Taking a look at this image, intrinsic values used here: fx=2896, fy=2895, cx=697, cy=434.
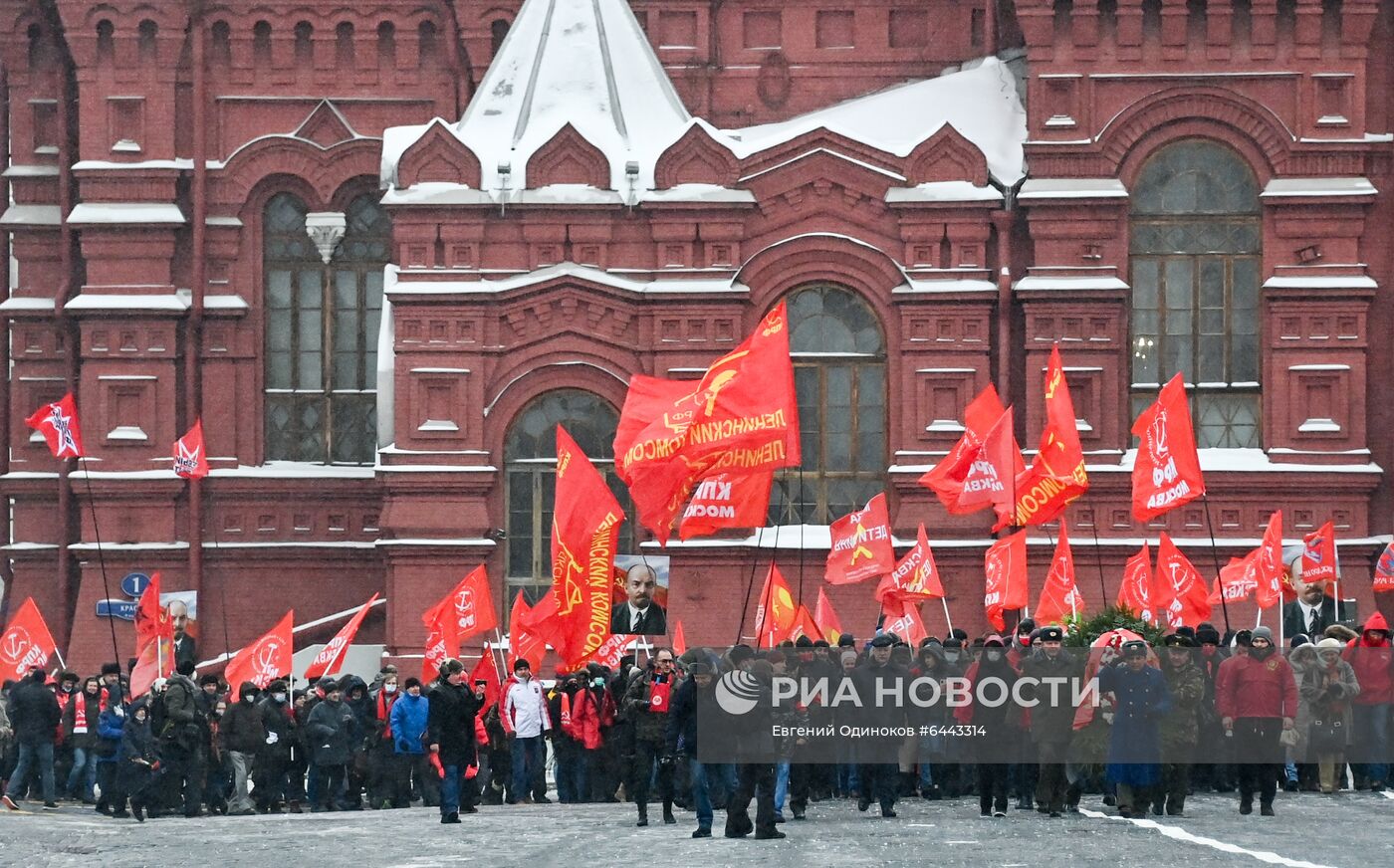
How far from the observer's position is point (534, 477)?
35438 mm

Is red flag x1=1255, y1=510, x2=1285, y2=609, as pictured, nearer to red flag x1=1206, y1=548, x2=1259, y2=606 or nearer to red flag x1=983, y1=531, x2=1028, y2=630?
red flag x1=1206, y1=548, x2=1259, y2=606

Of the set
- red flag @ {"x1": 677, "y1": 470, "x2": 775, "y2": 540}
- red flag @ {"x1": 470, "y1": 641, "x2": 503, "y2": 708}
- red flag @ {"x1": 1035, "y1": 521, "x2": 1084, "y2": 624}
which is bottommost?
red flag @ {"x1": 470, "y1": 641, "x2": 503, "y2": 708}

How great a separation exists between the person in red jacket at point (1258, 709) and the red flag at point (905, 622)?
6129 mm

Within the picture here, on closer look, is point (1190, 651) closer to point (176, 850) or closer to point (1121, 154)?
point (176, 850)

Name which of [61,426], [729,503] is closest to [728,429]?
[729,503]

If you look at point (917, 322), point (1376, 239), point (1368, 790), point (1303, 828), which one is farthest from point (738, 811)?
point (1376, 239)

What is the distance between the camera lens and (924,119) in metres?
36.4

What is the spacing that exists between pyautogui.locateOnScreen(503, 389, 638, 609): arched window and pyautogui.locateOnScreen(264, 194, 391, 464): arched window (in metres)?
3.48

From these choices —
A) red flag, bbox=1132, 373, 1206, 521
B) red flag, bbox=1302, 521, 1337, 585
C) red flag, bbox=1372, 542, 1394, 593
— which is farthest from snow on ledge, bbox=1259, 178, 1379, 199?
red flag, bbox=1132, 373, 1206, 521

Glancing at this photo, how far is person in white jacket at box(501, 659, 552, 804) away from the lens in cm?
2684

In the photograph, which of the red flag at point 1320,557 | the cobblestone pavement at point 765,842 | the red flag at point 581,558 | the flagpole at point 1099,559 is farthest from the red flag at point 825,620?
the cobblestone pavement at point 765,842

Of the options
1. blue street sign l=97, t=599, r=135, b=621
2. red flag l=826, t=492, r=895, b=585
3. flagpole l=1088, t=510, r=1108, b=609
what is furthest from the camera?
blue street sign l=97, t=599, r=135, b=621

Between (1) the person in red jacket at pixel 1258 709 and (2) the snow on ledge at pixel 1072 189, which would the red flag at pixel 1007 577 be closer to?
(2) the snow on ledge at pixel 1072 189

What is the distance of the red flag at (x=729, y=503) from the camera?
25641 mm
